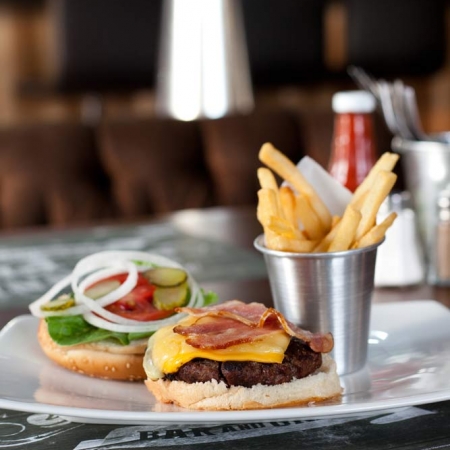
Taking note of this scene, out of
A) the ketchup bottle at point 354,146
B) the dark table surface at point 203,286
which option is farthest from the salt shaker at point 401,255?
the ketchup bottle at point 354,146

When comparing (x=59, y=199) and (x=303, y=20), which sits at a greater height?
(x=303, y=20)

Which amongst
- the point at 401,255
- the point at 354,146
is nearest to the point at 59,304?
the point at 401,255

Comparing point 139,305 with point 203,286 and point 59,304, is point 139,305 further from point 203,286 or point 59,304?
point 203,286

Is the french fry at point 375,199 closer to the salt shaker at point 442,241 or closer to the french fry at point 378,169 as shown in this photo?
the french fry at point 378,169

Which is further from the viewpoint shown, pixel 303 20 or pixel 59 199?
pixel 303 20

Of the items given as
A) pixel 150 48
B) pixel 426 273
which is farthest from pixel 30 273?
pixel 150 48

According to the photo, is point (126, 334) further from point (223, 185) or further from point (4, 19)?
point (4, 19)
